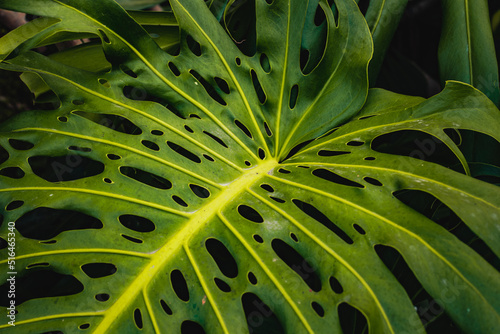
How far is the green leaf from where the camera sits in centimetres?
88

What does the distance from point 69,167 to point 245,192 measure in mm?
582

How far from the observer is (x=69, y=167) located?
107 centimetres

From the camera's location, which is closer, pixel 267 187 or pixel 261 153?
pixel 267 187

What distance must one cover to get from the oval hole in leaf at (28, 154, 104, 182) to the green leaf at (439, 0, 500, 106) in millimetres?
856

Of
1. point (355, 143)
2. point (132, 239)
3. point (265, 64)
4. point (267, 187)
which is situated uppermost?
point (265, 64)

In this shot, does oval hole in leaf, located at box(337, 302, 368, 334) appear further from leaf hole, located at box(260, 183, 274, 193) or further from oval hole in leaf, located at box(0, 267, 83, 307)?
oval hole in leaf, located at box(0, 267, 83, 307)

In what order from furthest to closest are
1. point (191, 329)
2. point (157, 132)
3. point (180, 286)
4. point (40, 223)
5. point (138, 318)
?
point (40, 223)
point (180, 286)
point (191, 329)
point (157, 132)
point (138, 318)

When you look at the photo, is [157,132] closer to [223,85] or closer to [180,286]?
[223,85]

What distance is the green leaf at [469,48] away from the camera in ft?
2.89

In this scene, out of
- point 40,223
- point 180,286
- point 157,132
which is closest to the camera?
point 157,132

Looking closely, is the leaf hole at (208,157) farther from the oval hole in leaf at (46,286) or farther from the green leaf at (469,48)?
the green leaf at (469,48)

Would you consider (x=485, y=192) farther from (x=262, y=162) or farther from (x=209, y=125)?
(x=209, y=125)

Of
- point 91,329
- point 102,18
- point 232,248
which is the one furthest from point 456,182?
point 102,18

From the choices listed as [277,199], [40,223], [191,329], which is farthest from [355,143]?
[40,223]
